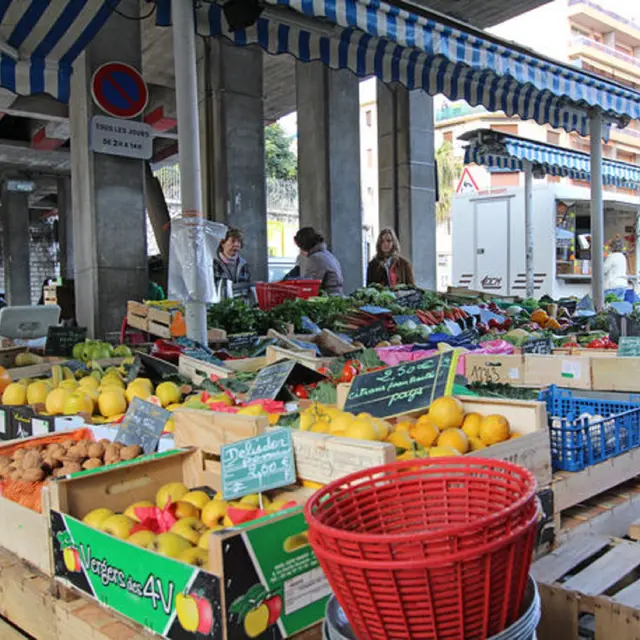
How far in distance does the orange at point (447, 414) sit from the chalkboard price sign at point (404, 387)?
130 mm

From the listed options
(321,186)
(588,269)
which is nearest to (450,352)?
(321,186)

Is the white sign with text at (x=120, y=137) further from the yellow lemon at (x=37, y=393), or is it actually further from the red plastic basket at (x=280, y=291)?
the yellow lemon at (x=37, y=393)

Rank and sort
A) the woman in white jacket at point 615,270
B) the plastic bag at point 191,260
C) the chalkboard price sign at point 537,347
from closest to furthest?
the chalkboard price sign at point 537,347 → the plastic bag at point 191,260 → the woman in white jacket at point 615,270

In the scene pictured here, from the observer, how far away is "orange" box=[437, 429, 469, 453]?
84.7 inches

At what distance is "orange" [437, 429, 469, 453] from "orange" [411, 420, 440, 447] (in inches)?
1.0

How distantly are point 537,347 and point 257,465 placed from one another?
283cm

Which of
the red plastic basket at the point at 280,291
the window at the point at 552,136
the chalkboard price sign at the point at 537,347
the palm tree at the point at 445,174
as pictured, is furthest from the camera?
the palm tree at the point at 445,174

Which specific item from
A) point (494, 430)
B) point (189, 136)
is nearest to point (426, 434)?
point (494, 430)

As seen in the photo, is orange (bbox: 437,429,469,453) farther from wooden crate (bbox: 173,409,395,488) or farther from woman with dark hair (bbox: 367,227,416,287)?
woman with dark hair (bbox: 367,227,416,287)

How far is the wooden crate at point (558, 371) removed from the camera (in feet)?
12.0

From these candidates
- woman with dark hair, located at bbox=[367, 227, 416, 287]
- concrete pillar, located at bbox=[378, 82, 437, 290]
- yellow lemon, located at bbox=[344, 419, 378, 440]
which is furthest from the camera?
concrete pillar, located at bbox=[378, 82, 437, 290]

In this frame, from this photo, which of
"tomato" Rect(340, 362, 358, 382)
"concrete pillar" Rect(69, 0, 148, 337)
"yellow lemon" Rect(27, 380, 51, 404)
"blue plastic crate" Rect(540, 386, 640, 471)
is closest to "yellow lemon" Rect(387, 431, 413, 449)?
"blue plastic crate" Rect(540, 386, 640, 471)

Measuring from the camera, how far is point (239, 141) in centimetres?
980

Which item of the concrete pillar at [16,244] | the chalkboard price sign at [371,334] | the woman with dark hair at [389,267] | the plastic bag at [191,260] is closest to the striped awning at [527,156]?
the woman with dark hair at [389,267]
